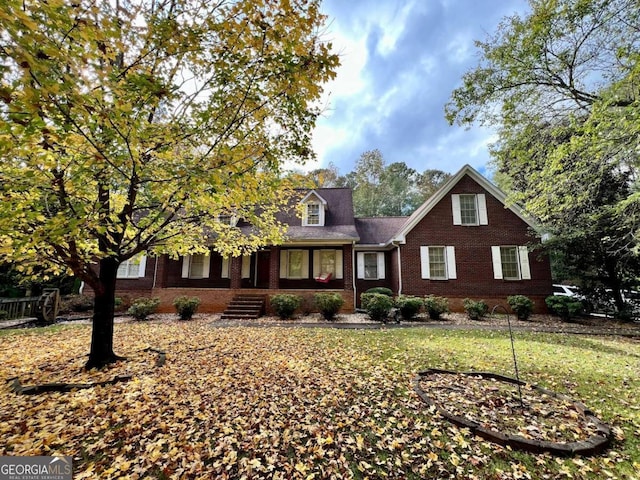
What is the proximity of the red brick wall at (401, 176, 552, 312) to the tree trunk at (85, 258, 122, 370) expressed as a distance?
11.8 meters

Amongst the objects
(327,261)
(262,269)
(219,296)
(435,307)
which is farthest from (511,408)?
(262,269)

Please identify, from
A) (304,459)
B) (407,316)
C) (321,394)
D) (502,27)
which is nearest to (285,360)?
(321,394)

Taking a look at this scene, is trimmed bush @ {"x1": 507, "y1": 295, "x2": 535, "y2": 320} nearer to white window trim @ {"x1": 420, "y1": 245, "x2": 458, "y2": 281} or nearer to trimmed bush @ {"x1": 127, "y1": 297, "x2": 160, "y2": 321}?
white window trim @ {"x1": 420, "y1": 245, "x2": 458, "y2": 281}

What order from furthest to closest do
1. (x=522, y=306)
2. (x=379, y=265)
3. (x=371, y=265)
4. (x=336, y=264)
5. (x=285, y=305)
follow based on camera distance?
(x=371, y=265) < (x=379, y=265) < (x=336, y=264) < (x=522, y=306) < (x=285, y=305)

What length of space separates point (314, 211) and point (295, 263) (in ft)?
10.3

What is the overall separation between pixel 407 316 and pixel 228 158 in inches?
400

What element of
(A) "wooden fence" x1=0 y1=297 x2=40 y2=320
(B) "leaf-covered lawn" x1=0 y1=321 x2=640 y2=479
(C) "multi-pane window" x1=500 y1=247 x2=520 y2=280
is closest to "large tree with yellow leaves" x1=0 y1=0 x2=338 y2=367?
(B) "leaf-covered lawn" x1=0 y1=321 x2=640 y2=479

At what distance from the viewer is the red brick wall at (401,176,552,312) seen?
13.3m

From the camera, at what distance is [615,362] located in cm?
611

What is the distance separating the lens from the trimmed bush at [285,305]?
459 inches

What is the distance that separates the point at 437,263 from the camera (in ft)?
46.0

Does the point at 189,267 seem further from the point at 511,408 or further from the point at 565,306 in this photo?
the point at 565,306

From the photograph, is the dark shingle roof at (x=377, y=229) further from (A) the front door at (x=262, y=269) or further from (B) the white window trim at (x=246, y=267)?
(B) the white window trim at (x=246, y=267)

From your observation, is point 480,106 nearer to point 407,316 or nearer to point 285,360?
point 407,316
